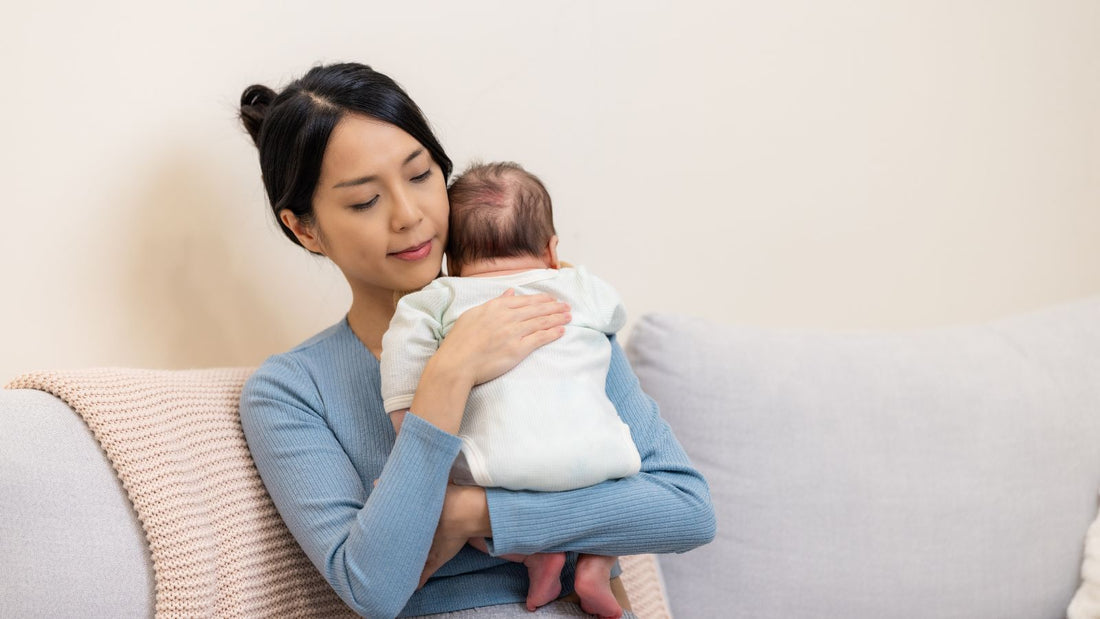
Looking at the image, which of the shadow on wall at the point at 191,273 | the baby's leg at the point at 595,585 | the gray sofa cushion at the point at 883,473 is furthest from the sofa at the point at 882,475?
the shadow on wall at the point at 191,273

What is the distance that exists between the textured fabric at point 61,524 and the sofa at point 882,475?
0.80m

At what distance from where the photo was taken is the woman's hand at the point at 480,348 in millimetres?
1115

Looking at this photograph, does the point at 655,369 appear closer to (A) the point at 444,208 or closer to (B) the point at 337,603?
(A) the point at 444,208

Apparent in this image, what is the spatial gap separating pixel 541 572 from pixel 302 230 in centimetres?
61

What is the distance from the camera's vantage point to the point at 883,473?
1.60 metres

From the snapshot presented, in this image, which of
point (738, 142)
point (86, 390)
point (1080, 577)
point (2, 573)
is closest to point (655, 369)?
point (738, 142)

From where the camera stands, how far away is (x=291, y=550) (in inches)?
50.3

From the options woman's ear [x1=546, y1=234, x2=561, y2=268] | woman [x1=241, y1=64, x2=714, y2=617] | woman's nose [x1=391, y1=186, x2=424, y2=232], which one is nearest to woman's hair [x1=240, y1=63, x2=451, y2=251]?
woman [x1=241, y1=64, x2=714, y2=617]

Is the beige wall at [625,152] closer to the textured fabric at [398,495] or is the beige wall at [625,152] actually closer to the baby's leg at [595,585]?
the textured fabric at [398,495]

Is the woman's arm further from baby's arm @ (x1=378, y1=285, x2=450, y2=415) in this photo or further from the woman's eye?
the woman's eye

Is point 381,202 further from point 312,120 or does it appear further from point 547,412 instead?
point 547,412

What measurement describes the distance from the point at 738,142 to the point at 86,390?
4.43ft

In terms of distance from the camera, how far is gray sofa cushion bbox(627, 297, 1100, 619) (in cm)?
157

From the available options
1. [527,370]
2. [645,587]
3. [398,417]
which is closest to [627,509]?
[527,370]
